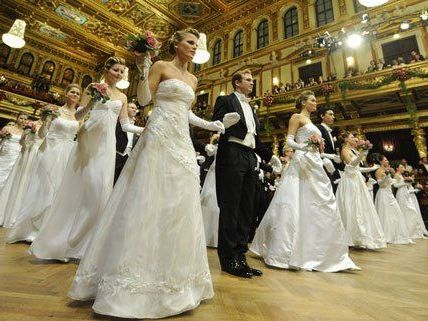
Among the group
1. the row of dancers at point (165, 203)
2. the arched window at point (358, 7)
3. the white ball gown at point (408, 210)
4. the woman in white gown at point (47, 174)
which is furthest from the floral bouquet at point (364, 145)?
the arched window at point (358, 7)

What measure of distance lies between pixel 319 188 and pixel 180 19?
1571 centimetres

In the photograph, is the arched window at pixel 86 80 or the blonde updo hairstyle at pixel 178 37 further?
the arched window at pixel 86 80

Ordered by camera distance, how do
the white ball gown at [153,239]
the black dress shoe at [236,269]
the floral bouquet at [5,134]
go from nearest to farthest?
the white ball gown at [153,239] < the black dress shoe at [236,269] < the floral bouquet at [5,134]

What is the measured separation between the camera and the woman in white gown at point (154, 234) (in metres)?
1.13

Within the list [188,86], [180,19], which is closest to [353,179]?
[188,86]

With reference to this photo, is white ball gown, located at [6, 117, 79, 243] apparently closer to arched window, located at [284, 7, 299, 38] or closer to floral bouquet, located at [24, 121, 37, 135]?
floral bouquet, located at [24, 121, 37, 135]

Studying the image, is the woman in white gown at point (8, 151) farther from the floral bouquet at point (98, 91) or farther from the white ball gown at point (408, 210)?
the white ball gown at point (408, 210)

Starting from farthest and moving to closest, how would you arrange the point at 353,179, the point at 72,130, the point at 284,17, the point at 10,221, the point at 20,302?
the point at 284,17 → the point at 353,179 → the point at 10,221 → the point at 72,130 → the point at 20,302

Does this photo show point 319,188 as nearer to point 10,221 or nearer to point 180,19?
point 10,221

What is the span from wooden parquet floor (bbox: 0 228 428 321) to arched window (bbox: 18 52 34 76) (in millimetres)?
19802

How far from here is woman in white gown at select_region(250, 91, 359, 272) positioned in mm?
2490

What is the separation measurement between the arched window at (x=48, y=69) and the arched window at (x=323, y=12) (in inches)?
701

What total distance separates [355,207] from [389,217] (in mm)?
2481

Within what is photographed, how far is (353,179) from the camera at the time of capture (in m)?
4.43
